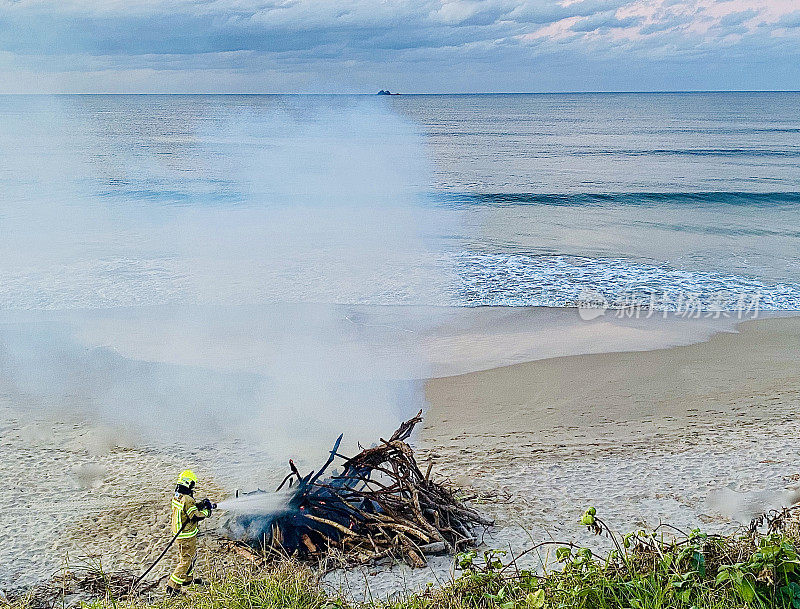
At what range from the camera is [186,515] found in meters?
5.23

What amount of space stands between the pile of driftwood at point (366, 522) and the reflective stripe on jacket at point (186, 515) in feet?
1.52

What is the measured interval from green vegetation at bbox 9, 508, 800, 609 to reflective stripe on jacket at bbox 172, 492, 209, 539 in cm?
66

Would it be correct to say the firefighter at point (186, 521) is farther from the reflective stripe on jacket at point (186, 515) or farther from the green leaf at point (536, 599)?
the green leaf at point (536, 599)

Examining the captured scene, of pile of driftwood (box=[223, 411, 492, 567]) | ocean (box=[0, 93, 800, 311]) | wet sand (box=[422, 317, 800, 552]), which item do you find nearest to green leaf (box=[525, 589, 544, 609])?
pile of driftwood (box=[223, 411, 492, 567])

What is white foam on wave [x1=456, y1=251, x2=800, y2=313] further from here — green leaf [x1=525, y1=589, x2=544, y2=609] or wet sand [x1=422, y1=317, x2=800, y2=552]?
green leaf [x1=525, y1=589, x2=544, y2=609]

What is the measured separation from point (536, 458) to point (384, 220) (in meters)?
15.7

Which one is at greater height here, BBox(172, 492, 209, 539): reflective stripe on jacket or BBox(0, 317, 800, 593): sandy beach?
BBox(172, 492, 209, 539): reflective stripe on jacket

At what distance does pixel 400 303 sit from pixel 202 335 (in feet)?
11.7

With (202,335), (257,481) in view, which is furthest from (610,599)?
(202,335)

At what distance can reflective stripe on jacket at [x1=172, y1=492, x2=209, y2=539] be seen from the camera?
524 cm

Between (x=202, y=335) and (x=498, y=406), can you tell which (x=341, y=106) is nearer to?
(x=202, y=335)

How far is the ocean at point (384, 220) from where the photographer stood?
14609mm

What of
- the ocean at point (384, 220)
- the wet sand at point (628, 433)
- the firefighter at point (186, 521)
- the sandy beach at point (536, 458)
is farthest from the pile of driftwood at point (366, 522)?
the ocean at point (384, 220)

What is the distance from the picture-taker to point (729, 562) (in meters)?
4.19
